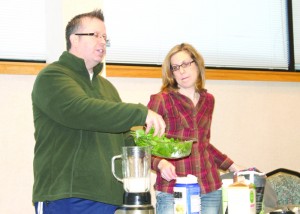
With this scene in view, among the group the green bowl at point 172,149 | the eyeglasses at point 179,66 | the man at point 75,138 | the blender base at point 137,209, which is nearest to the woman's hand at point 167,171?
the man at point 75,138

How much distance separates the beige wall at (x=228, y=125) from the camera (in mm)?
3518

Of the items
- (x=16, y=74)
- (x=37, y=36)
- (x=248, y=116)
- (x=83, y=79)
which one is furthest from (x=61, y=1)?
(x=248, y=116)

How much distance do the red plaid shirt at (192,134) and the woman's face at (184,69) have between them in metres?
0.08

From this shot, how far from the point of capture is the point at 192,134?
2857 millimetres

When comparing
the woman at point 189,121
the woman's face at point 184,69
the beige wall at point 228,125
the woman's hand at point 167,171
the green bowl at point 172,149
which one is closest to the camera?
the green bowl at point 172,149

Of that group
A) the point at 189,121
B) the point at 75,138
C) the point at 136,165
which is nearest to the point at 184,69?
the point at 189,121

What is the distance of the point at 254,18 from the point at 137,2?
114 cm

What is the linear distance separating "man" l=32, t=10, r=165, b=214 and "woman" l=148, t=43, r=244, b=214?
49 cm

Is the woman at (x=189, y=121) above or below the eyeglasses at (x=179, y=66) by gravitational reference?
below

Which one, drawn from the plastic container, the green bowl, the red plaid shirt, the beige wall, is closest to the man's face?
the red plaid shirt

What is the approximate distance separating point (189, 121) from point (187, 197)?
0.99 meters

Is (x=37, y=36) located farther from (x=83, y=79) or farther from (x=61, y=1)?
(x=83, y=79)

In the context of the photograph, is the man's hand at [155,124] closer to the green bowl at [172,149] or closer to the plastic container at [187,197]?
the green bowl at [172,149]

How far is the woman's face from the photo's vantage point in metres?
2.93
